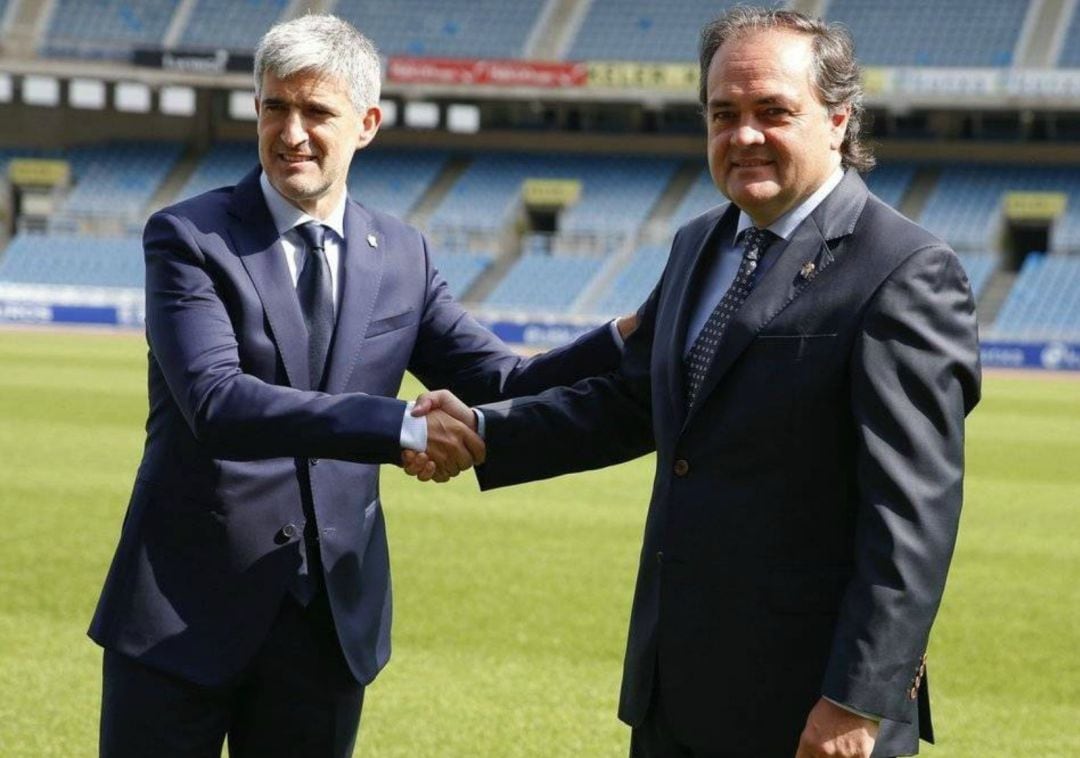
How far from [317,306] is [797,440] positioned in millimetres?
1251

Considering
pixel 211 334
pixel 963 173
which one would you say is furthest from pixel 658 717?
pixel 963 173

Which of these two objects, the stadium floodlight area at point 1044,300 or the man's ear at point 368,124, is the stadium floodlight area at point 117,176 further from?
the man's ear at point 368,124

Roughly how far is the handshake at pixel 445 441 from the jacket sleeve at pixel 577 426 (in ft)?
0.14

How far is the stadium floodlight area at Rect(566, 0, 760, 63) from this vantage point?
45.6m

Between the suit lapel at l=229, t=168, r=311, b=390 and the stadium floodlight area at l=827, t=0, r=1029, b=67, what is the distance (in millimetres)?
40763

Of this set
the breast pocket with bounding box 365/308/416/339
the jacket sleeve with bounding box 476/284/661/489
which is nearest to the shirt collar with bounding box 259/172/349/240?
the breast pocket with bounding box 365/308/416/339

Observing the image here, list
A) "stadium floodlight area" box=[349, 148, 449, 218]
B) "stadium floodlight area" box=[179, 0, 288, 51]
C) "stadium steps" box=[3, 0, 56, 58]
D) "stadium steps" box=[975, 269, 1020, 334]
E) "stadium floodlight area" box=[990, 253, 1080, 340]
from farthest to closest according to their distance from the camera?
"stadium floodlight area" box=[179, 0, 288, 51]
"stadium steps" box=[3, 0, 56, 58]
"stadium floodlight area" box=[349, 148, 449, 218]
"stadium steps" box=[975, 269, 1020, 334]
"stadium floodlight area" box=[990, 253, 1080, 340]

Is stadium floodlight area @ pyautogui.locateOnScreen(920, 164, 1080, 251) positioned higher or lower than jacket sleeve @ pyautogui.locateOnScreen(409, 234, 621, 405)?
lower

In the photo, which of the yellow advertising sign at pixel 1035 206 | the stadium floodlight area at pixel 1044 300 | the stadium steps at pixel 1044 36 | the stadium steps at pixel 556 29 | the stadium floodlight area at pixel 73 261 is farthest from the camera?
the stadium steps at pixel 556 29

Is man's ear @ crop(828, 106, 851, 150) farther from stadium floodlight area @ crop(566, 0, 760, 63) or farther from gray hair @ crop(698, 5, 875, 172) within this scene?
stadium floodlight area @ crop(566, 0, 760, 63)

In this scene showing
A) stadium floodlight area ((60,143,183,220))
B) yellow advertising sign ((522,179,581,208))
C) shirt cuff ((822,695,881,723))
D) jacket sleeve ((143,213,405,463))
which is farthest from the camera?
stadium floodlight area ((60,143,183,220))

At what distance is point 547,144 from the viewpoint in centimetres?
4775

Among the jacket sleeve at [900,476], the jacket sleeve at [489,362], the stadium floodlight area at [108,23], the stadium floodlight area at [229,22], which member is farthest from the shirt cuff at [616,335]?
the stadium floodlight area at [108,23]

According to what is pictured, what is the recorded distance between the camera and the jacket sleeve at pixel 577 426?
402cm
